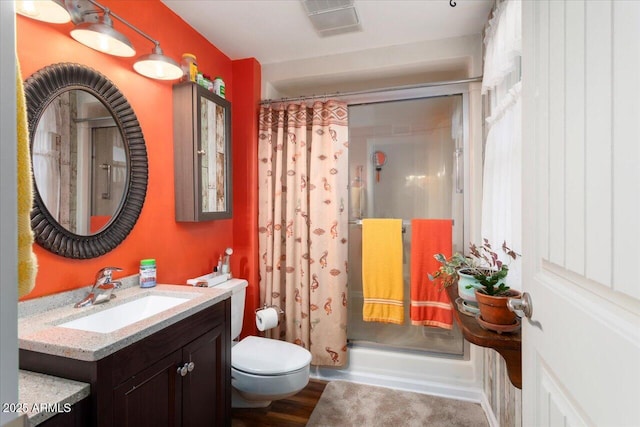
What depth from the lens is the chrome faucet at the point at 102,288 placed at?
130cm

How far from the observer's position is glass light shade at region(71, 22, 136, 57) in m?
1.24

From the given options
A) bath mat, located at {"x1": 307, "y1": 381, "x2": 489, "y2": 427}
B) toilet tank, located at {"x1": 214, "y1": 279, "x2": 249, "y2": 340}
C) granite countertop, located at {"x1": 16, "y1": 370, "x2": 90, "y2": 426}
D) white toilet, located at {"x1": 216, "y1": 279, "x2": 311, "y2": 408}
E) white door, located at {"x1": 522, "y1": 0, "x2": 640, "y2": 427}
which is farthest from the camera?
toilet tank, located at {"x1": 214, "y1": 279, "x2": 249, "y2": 340}

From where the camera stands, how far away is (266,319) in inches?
83.6

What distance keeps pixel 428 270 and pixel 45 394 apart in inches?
80.5

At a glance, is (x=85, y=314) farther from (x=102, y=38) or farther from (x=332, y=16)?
(x=332, y=16)

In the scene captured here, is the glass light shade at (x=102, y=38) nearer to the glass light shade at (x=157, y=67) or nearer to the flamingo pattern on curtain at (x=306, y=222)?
the glass light shade at (x=157, y=67)

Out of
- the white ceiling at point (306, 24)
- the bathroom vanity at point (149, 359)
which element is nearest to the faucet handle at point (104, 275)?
the bathroom vanity at point (149, 359)

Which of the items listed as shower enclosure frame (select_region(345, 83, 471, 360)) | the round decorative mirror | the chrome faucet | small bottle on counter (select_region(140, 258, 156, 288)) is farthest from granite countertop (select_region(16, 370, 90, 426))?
shower enclosure frame (select_region(345, 83, 471, 360))

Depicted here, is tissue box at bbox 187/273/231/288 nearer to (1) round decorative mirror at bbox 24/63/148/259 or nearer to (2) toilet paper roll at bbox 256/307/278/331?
(2) toilet paper roll at bbox 256/307/278/331

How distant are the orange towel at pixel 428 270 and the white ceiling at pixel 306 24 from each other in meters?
1.28

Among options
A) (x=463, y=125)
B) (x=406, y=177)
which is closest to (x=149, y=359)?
(x=406, y=177)

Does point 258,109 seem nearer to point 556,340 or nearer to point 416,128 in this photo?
point 416,128

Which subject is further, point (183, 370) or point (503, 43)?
point (503, 43)

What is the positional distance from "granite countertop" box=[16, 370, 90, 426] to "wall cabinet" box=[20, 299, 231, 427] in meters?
0.02
